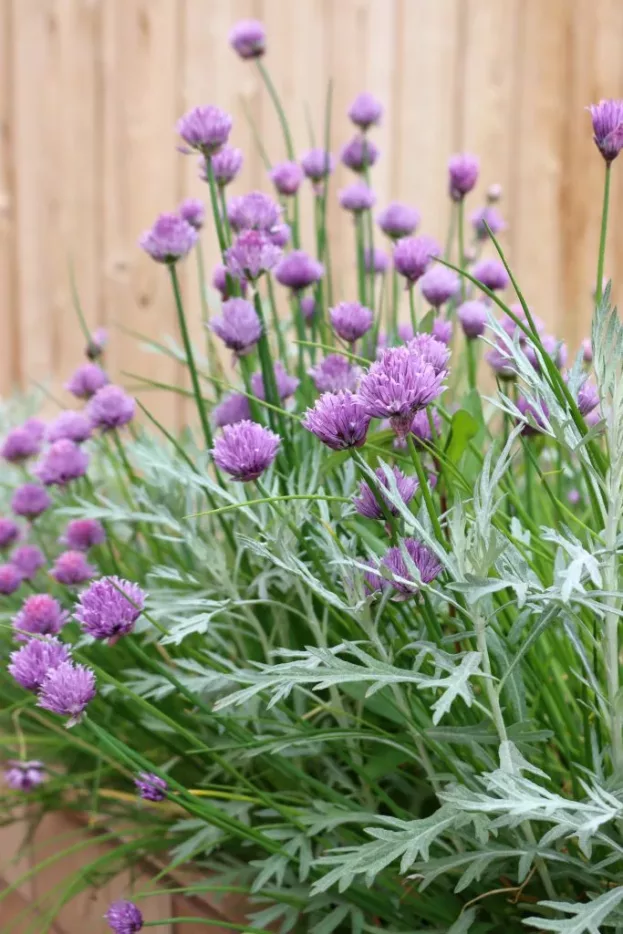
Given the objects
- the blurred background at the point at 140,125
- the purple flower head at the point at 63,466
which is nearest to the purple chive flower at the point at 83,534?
the purple flower head at the point at 63,466

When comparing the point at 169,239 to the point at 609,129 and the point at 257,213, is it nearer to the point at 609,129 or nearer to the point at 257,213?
the point at 257,213

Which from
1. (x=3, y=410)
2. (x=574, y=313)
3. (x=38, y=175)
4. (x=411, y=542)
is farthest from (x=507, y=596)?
(x=574, y=313)

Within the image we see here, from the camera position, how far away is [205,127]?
750mm

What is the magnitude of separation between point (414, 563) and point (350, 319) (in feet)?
0.86

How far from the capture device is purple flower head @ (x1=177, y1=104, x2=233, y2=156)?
75 centimetres

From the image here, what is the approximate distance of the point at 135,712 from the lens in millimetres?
895

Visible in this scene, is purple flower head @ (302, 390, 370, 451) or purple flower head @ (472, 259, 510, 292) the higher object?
purple flower head @ (302, 390, 370, 451)

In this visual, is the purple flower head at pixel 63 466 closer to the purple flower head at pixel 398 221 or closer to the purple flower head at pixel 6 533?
the purple flower head at pixel 6 533

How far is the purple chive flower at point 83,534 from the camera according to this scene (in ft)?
2.91

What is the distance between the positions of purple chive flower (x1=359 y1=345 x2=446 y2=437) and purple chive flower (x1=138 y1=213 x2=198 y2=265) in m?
0.29

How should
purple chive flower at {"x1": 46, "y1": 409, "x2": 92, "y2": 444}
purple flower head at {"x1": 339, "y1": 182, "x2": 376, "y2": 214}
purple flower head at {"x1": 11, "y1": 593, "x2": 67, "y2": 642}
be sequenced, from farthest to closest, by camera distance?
purple flower head at {"x1": 339, "y1": 182, "x2": 376, "y2": 214} < purple chive flower at {"x1": 46, "y1": 409, "x2": 92, "y2": 444} < purple flower head at {"x1": 11, "y1": 593, "x2": 67, "y2": 642}

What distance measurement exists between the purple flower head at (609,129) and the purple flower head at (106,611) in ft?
1.20

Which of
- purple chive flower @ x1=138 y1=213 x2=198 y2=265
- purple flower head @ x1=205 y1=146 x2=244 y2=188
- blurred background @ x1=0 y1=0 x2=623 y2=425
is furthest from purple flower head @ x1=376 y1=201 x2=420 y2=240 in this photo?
blurred background @ x1=0 y1=0 x2=623 y2=425

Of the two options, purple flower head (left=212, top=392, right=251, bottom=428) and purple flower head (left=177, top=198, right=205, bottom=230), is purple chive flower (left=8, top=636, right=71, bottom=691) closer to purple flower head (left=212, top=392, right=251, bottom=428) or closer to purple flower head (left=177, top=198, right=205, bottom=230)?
purple flower head (left=212, top=392, right=251, bottom=428)
